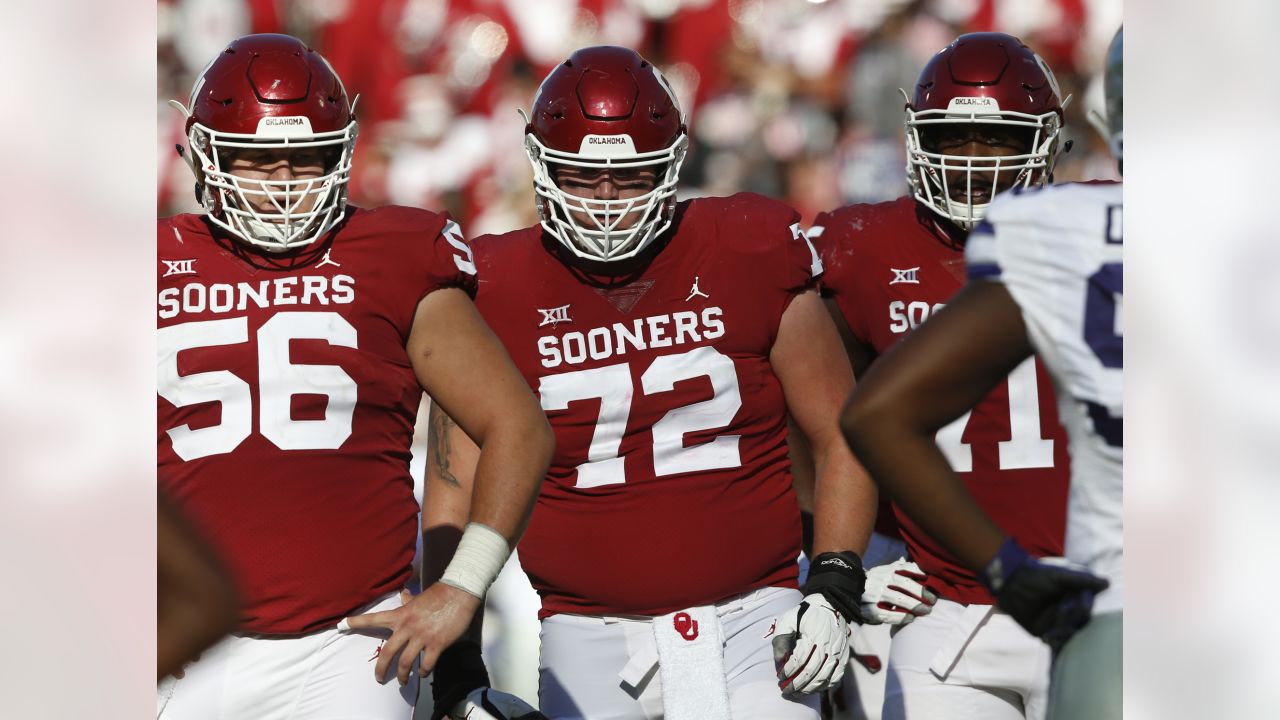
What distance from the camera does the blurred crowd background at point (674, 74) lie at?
266 centimetres

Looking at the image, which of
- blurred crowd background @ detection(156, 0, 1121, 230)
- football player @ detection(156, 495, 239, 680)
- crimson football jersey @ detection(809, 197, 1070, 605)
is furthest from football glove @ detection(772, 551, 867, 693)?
blurred crowd background @ detection(156, 0, 1121, 230)

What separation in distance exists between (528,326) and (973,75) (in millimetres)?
720

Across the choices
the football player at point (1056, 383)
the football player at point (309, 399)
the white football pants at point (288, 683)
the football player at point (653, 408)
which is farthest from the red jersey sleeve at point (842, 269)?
the white football pants at point (288, 683)

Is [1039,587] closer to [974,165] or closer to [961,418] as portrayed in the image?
[961,418]

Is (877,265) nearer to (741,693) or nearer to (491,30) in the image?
(741,693)

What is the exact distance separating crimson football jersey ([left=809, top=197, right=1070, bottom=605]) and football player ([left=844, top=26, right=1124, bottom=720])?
17.5 inches

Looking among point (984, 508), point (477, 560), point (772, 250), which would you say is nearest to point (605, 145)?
point (772, 250)

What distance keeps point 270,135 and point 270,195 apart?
8cm

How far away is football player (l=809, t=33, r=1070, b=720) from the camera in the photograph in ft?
6.48

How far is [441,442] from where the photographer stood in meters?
2.00

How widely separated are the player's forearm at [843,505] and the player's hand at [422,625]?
508mm
